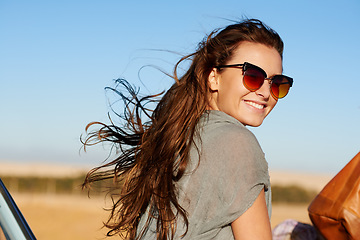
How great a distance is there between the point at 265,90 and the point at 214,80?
10.0 inches

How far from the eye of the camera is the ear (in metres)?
2.54

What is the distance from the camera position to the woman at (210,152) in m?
2.09

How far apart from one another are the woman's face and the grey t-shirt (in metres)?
0.23

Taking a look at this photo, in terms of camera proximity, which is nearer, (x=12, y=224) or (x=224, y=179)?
(x=12, y=224)

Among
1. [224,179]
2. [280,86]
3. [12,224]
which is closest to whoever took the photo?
[12,224]

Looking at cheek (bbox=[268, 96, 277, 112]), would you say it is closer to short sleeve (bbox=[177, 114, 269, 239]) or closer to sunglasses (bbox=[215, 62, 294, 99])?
sunglasses (bbox=[215, 62, 294, 99])

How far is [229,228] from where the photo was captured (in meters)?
2.17

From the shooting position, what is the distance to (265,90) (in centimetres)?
248

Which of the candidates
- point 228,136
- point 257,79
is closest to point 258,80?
point 257,79

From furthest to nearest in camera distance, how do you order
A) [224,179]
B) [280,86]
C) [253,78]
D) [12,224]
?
1. [280,86]
2. [253,78]
3. [224,179]
4. [12,224]

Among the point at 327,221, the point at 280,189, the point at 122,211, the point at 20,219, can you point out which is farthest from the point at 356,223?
the point at 280,189

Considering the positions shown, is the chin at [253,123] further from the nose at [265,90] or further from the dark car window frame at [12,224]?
the dark car window frame at [12,224]

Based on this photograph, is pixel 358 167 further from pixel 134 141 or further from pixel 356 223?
pixel 134 141

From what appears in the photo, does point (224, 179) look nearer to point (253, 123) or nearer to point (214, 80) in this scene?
point (253, 123)
